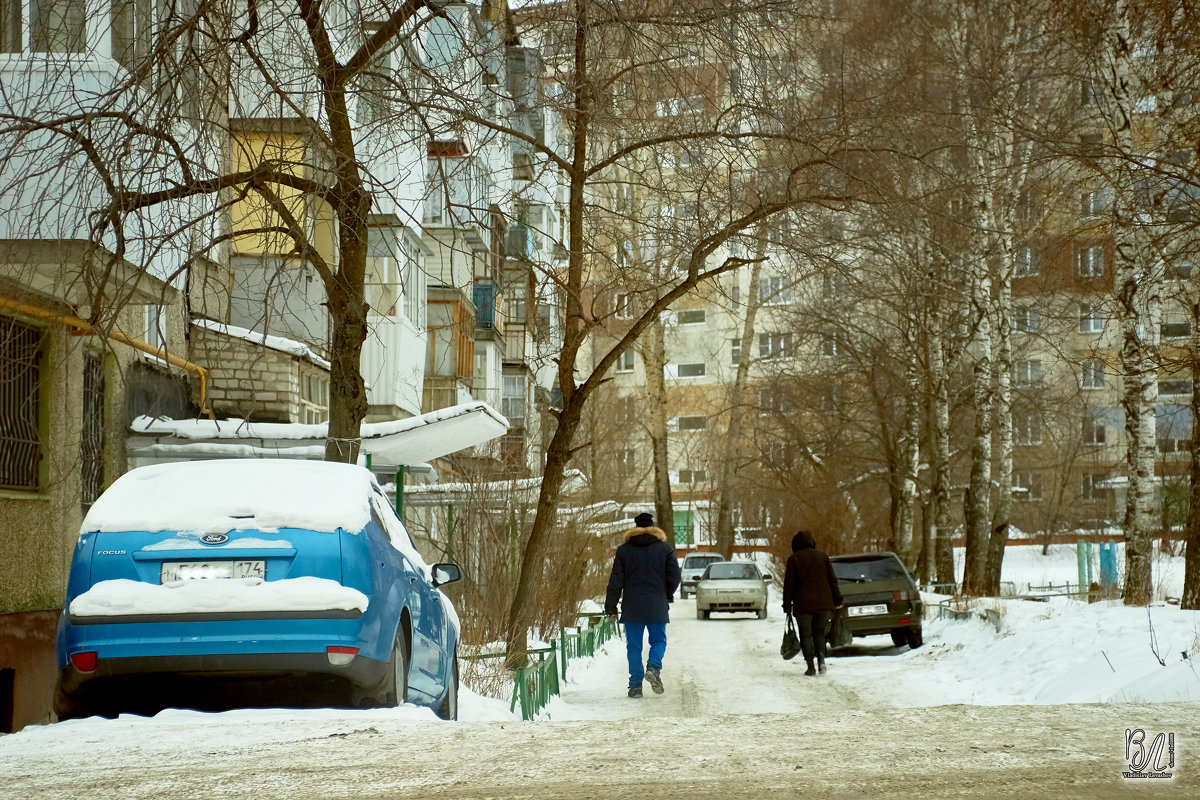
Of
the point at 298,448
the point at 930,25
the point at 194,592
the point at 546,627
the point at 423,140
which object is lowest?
the point at 546,627

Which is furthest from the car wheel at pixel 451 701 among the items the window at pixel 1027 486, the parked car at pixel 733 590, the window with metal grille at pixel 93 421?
the window at pixel 1027 486

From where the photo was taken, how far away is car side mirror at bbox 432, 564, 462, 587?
10211 millimetres

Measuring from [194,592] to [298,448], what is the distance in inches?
365

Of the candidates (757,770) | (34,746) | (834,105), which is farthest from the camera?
(834,105)

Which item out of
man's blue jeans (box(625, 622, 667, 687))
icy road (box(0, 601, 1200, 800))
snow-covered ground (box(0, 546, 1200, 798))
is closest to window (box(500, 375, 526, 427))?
snow-covered ground (box(0, 546, 1200, 798))

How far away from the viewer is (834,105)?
1566 cm

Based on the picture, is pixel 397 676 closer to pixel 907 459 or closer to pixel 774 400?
pixel 907 459

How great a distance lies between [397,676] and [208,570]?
4.45 ft

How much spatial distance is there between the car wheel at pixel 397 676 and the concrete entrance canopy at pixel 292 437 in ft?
25.2

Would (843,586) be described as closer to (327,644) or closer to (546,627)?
(546,627)

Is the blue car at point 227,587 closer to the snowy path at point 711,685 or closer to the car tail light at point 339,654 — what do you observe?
the car tail light at point 339,654

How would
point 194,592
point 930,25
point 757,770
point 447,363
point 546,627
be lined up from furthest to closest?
1. point 447,363
2. point 930,25
3. point 546,627
4. point 194,592
5. point 757,770

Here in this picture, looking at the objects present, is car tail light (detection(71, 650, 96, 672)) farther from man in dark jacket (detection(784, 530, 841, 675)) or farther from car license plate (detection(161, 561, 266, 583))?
man in dark jacket (detection(784, 530, 841, 675))

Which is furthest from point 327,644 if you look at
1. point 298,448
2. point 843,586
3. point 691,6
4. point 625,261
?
point 843,586
